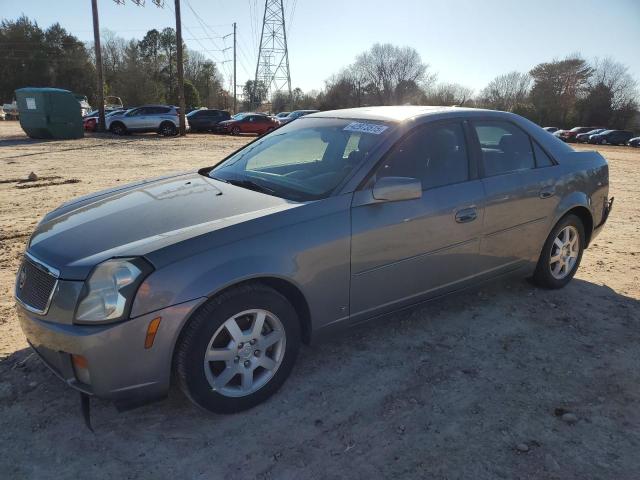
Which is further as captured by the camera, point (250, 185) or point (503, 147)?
point (503, 147)

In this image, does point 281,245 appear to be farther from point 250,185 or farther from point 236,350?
point 250,185

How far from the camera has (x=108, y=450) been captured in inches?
93.0

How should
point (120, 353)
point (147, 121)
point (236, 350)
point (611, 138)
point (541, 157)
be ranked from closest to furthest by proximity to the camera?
1. point (120, 353)
2. point (236, 350)
3. point (541, 157)
4. point (147, 121)
5. point (611, 138)

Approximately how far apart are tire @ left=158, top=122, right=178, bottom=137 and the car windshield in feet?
77.8

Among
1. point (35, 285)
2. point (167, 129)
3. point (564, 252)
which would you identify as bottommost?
point (564, 252)

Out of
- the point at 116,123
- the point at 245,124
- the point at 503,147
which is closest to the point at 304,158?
the point at 503,147

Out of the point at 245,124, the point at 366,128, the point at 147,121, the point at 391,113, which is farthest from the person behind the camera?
the point at 245,124

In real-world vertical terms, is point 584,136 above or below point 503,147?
below

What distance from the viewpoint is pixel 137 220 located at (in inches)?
110

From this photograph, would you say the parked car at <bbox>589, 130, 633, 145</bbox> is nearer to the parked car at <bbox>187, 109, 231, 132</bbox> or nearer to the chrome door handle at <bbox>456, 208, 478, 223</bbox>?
the parked car at <bbox>187, 109, 231, 132</bbox>

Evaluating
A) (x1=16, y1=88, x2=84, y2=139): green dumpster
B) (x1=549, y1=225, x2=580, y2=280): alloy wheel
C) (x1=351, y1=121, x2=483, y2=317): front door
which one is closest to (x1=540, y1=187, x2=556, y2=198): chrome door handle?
(x1=549, y1=225, x2=580, y2=280): alloy wheel

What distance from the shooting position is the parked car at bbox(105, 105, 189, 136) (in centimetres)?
2528

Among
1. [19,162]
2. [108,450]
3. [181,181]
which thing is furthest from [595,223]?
[19,162]

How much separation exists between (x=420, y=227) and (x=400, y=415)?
3.95 ft
